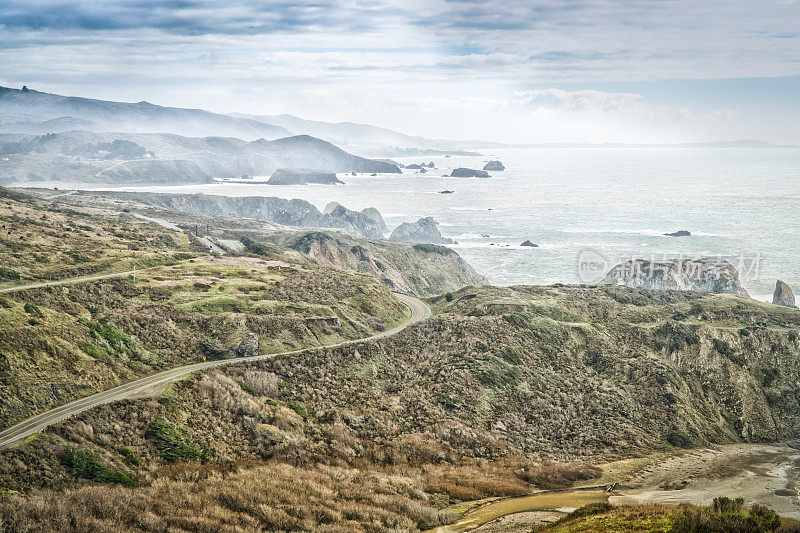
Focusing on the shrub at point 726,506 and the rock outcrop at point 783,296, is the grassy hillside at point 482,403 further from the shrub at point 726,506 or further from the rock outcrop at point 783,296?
the rock outcrop at point 783,296

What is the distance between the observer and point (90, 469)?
97.2ft

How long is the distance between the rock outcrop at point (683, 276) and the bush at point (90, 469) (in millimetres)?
117165

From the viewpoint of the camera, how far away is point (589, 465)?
41.2 m

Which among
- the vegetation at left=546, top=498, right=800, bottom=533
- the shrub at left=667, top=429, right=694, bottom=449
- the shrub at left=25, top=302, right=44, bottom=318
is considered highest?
the shrub at left=25, top=302, right=44, bottom=318

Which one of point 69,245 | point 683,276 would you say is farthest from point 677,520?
point 683,276

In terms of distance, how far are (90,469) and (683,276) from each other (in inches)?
5108

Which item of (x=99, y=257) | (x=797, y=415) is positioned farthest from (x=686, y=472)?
(x=99, y=257)

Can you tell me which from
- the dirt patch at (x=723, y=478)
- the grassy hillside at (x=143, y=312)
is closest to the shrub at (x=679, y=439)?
the dirt patch at (x=723, y=478)

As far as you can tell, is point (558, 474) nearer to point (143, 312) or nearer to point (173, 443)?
point (173, 443)

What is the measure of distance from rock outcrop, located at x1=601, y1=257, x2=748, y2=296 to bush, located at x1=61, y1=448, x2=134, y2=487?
384 feet

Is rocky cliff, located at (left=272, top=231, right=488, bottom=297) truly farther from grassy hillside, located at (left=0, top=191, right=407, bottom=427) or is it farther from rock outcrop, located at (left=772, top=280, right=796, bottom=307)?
rock outcrop, located at (left=772, top=280, right=796, bottom=307)

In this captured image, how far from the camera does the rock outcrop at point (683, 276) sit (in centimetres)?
12288

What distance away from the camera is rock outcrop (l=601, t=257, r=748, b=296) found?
123 m

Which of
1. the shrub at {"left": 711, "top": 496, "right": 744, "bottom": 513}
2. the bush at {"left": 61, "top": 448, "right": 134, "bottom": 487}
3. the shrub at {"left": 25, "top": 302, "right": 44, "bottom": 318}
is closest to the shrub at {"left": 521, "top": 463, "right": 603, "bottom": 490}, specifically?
the shrub at {"left": 711, "top": 496, "right": 744, "bottom": 513}
